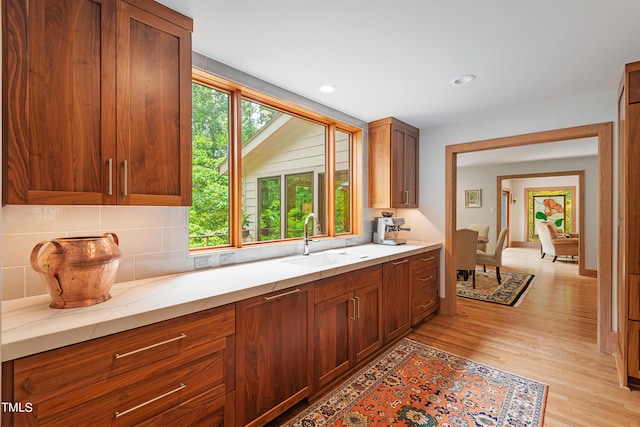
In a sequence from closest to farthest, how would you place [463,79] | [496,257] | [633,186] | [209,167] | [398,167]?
[633,186], [209,167], [463,79], [398,167], [496,257]

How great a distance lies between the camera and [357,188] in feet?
11.8

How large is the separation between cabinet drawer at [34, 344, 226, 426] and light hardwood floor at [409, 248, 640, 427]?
1.98 meters

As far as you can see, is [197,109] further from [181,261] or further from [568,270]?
[568,270]

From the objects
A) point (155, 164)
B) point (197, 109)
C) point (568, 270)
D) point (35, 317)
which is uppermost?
point (197, 109)

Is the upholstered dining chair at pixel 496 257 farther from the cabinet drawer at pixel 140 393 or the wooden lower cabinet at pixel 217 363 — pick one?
the cabinet drawer at pixel 140 393

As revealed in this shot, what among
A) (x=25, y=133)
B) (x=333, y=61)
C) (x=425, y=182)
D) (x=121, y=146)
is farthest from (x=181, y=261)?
(x=425, y=182)

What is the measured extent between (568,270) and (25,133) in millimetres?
8133

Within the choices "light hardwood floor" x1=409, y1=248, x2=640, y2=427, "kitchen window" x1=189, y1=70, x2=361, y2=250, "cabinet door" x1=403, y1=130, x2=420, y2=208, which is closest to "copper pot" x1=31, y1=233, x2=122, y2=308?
"kitchen window" x1=189, y1=70, x2=361, y2=250

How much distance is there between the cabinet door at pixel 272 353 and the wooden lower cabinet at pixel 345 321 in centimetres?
12

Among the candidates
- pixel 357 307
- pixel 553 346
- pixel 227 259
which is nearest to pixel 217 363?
pixel 227 259

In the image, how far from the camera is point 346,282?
→ 88.7 inches

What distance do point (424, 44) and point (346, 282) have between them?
166 centimetres

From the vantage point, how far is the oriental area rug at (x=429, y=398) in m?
1.88

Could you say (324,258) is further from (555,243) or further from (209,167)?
(555,243)
